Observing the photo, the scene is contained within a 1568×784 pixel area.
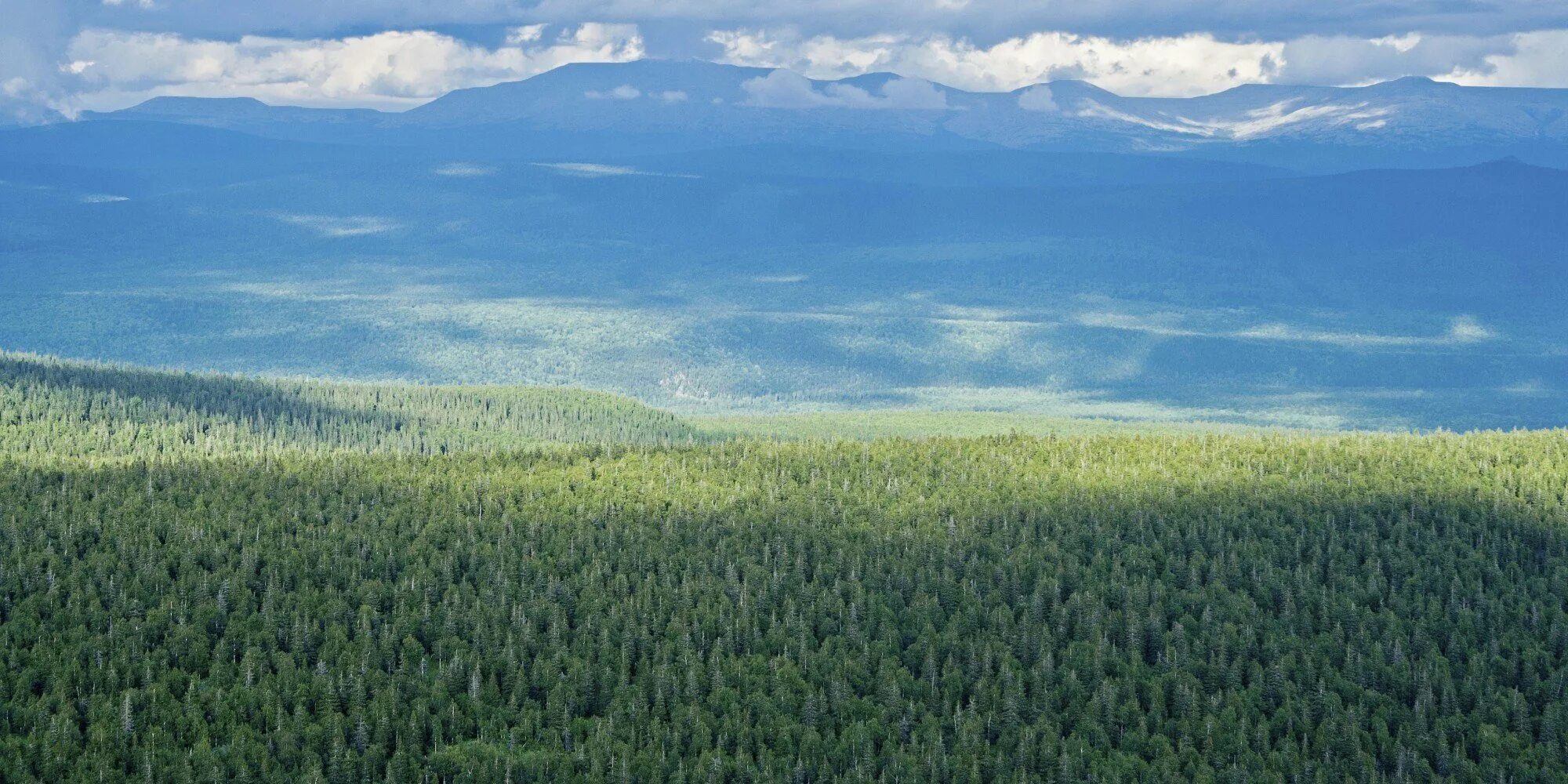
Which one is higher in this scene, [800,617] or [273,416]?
[273,416]

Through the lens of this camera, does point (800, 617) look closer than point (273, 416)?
Yes

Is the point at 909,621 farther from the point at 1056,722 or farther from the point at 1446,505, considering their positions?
the point at 1446,505

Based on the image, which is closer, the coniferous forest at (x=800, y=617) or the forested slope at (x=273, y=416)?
the coniferous forest at (x=800, y=617)

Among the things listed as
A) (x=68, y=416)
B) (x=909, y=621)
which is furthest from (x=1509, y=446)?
(x=68, y=416)

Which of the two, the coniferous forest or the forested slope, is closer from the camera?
the coniferous forest

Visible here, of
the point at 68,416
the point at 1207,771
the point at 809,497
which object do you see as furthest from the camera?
the point at 68,416
